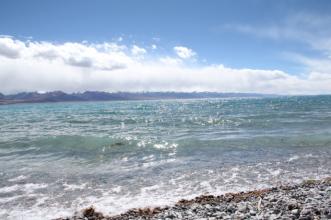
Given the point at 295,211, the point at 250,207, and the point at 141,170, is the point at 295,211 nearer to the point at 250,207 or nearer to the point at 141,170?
the point at 250,207

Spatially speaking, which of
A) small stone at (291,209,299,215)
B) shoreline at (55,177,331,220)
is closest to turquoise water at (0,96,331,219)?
shoreline at (55,177,331,220)

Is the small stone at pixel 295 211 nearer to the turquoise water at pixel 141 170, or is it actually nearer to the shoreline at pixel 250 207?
the shoreline at pixel 250 207

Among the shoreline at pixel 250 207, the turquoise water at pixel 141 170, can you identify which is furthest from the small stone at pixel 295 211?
the turquoise water at pixel 141 170

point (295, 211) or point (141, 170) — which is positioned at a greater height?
point (295, 211)

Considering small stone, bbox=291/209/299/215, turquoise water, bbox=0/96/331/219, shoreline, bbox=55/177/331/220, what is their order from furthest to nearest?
1. turquoise water, bbox=0/96/331/219
2. shoreline, bbox=55/177/331/220
3. small stone, bbox=291/209/299/215

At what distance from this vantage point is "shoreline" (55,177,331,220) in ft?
30.8

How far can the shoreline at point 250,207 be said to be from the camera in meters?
9.38

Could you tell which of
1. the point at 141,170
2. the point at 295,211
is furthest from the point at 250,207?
the point at 141,170

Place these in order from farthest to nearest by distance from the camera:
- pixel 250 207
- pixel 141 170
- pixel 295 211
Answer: pixel 141 170 < pixel 250 207 < pixel 295 211

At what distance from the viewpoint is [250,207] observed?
34.3 feet

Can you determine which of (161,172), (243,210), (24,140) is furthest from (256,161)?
(24,140)

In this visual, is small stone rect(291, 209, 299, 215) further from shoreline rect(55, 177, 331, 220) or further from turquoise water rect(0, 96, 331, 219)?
turquoise water rect(0, 96, 331, 219)

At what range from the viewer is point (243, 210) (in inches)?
401

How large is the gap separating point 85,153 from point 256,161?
1227cm
